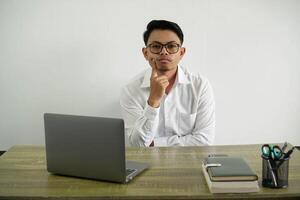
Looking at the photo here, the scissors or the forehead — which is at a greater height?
the forehead

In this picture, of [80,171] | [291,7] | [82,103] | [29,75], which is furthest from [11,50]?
[291,7]

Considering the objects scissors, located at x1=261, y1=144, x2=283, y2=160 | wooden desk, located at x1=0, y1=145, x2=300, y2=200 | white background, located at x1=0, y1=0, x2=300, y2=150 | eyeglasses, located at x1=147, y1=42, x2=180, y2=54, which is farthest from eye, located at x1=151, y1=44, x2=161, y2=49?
scissors, located at x1=261, y1=144, x2=283, y2=160

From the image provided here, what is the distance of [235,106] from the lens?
2.81 meters

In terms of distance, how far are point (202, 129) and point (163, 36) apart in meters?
0.60

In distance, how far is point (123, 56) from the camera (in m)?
2.70

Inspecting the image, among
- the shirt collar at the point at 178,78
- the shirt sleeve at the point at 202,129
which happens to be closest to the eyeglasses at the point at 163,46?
the shirt collar at the point at 178,78

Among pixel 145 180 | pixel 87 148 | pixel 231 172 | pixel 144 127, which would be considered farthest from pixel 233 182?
pixel 144 127

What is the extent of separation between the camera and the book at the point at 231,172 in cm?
126

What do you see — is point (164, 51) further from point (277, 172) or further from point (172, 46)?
point (277, 172)

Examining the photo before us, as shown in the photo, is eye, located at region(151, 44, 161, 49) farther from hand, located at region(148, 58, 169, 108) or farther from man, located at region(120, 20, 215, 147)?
hand, located at region(148, 58, 169, 108)

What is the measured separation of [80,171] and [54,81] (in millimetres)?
1448

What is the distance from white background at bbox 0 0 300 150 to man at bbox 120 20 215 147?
15.6 inches

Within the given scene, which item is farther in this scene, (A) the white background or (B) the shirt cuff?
(A) the white background

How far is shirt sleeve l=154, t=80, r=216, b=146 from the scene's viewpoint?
2.15 m
